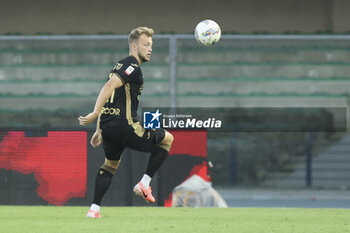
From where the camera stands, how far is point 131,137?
672cm

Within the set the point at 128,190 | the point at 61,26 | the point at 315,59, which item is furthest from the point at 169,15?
the point at 128,190

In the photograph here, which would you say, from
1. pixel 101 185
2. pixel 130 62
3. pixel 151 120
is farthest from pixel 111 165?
pixel 151 120

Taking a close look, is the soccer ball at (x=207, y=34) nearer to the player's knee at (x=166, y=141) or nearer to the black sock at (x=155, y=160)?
the player's knee at (x=166, y=141)

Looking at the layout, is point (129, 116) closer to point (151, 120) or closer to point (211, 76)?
point (151, 120)

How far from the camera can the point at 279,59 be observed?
11.6 metres

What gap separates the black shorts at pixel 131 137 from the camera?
6707mm

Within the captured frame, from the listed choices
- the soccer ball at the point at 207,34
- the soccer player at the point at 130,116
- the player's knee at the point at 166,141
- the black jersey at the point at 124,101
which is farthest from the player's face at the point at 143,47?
the soccer ball at the point at 207,34

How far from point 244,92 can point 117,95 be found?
5.03 m

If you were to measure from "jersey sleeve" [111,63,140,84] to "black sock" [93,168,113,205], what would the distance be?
109cm

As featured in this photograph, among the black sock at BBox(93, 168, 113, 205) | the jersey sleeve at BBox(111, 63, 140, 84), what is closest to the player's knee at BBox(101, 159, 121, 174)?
the black sock at BBox(93, 168, 113, 205)

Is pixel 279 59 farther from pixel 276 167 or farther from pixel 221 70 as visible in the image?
pixel 276 167
